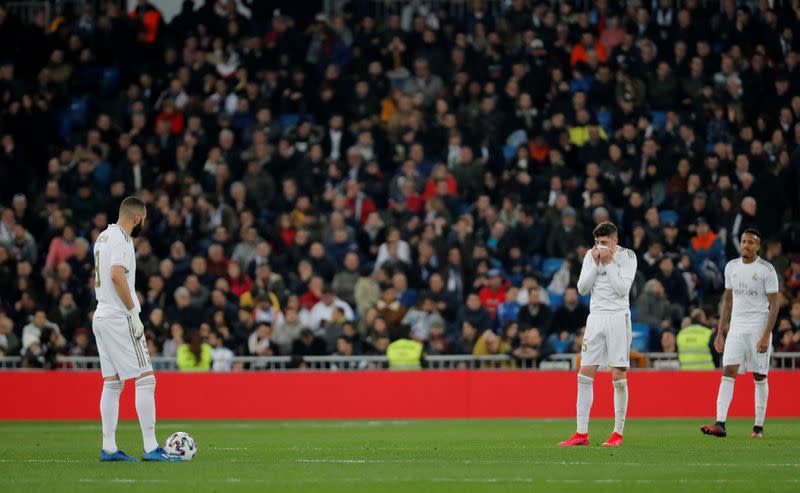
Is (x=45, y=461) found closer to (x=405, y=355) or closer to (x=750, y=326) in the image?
(x=750, y=326)

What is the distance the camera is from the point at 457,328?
25.2m

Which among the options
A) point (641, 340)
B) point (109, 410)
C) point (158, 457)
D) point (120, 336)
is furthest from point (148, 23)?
point (158, 457)

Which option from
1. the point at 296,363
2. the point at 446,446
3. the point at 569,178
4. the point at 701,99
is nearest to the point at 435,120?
the point at 569,178

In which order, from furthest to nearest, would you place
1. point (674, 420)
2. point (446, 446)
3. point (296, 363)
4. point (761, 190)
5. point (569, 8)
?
point (569, 8)
point (761, 190)
point (296, 363)
point (674, 420)
point (446, 446)

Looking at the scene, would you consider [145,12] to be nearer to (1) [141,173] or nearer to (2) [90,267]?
(1) [141,173]

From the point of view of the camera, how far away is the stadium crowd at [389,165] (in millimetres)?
25281

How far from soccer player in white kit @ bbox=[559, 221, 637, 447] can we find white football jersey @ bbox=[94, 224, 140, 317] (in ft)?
16.1

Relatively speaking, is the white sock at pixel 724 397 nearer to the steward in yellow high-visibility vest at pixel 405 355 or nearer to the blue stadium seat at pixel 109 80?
the steward in yellow high-visibility vest at pixel 405 355

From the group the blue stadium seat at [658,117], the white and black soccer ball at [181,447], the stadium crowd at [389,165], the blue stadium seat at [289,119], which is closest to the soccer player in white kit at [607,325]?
the white and black soccer ball at [181,447]

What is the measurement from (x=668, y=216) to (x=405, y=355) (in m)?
6.46

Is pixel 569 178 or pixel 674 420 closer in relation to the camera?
pixel 674 420

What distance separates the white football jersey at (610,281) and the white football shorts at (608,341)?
10cm

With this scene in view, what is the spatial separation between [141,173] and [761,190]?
497 inches

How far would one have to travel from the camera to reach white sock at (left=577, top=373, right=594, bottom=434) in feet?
49.4
